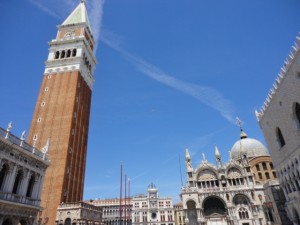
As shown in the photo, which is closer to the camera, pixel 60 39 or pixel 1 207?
pixel 1 207

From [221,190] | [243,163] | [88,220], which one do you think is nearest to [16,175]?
[88,220]

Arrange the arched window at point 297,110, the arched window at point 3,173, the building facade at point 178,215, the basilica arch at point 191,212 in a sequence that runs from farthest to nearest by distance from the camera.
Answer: the building facade at point 178,215
the basilica arch at point 191,212
the arched window at point 297,110
the arched window at point 3,173

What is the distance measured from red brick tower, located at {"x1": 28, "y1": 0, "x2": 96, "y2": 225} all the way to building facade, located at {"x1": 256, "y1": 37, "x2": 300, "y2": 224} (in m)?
34.6

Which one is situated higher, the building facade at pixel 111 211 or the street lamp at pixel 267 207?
the building facade at pixel 111 211

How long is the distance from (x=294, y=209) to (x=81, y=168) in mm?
38385

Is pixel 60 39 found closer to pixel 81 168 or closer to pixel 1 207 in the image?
pixel 81 168

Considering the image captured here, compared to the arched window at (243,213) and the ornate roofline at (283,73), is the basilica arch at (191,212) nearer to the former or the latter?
the arched window at (243,213)

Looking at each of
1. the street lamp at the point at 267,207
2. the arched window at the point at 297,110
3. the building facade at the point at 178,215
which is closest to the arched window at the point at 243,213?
the street lamp at the point at 267,207

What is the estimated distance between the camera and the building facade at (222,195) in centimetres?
4681

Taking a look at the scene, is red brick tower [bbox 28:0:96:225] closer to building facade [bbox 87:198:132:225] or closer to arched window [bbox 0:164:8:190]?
arched window [bbox 0:164:8:190]

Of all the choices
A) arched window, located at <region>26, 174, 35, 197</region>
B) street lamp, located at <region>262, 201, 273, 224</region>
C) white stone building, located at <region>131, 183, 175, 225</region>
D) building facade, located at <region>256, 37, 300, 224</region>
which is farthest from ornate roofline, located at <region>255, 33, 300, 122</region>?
white stone building, located at <region>131, 183, 175, 225</region>

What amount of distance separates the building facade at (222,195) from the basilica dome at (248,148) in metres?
13.4

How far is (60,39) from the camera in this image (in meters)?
56.5

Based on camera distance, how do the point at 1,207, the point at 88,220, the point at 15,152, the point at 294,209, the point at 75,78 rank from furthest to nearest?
the point at 75,78 < the point at 88,220 < the point at 294,209 < the point at 15,152 < the point at 1,207
